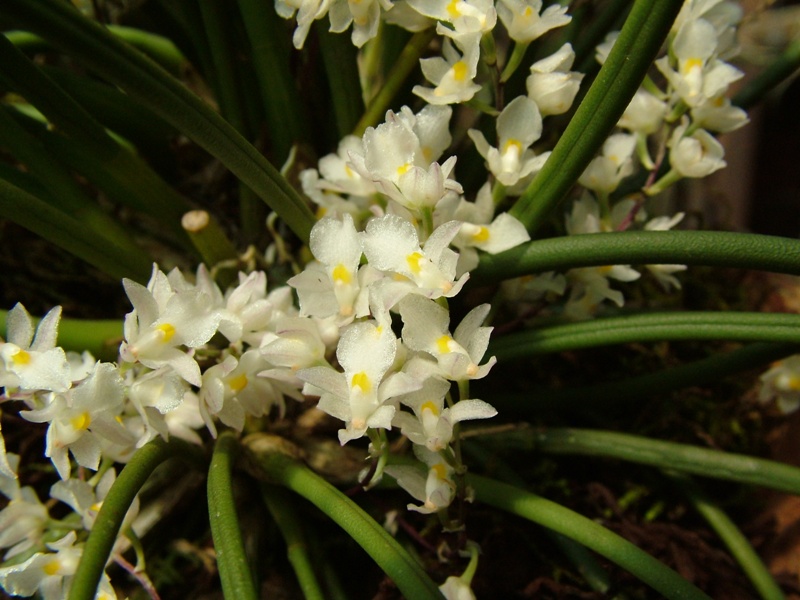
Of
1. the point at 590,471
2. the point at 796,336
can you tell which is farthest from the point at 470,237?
the point at 590,471

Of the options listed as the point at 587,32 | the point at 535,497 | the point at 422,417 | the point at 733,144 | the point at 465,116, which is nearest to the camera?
the point at 422,417

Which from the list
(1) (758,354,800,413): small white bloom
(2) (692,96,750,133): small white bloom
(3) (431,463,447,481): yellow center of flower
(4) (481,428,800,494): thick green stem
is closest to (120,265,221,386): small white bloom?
(3) (431,463,447,481): yellow center of flower

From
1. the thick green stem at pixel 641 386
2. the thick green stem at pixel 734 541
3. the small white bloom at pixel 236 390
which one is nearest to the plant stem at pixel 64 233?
the small white bloom at pixel 236 390

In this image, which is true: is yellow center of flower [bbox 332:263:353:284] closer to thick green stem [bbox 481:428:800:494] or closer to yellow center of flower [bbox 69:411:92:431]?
yellow center of flower [bbox 69:411:92:431]

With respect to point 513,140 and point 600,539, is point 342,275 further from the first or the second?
point 600,539

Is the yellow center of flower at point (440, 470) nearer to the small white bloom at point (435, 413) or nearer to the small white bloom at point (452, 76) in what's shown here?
the small white bloom at point (435, 413)

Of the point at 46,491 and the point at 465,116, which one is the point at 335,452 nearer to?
the point at 46,491

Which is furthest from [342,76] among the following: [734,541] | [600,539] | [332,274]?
[734,541]
